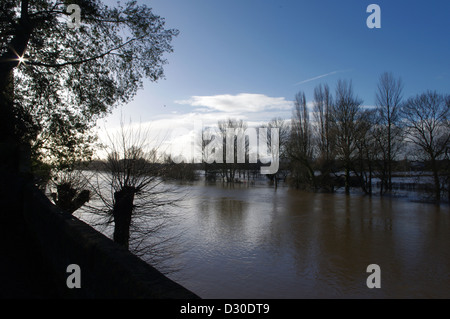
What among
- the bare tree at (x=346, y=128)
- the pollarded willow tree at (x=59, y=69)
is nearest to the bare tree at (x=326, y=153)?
the bare tree at (x=346, y=128)

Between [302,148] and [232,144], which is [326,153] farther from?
[232,144]

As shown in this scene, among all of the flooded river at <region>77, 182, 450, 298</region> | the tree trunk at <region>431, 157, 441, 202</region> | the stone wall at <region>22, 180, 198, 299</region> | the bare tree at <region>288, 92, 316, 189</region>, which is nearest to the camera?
the stone wall at <region>22, 180, 198, 299</region>

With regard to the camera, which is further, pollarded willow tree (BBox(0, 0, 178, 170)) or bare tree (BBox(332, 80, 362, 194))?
bare tree (BBox(332, 80, 362, 194))

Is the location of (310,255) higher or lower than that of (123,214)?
lower

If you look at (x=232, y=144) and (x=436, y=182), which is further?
(x=232, y=144)

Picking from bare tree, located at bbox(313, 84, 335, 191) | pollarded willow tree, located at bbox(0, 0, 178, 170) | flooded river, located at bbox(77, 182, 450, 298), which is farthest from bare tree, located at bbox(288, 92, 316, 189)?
pollarded willow tree, located at bbox(0, 0, 178, 170)

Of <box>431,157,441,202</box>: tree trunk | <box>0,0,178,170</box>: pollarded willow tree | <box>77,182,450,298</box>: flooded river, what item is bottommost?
<box>77,182,450,298</box>: flooded river

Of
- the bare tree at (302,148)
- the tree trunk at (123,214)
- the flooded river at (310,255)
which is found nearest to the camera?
the tree trunk at (123,214)

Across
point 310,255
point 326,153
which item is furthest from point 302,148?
point 310,255

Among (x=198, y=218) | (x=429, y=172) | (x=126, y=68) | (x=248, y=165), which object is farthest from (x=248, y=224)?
(x=248, y=165)

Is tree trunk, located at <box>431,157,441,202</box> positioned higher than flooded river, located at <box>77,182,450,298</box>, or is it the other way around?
tree trunk, located at <box>431,157,441,202</box>

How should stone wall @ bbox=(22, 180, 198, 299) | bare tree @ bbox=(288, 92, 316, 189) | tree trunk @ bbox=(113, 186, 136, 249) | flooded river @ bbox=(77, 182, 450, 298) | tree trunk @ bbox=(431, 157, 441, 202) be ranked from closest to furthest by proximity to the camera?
stone wall @ bbox=(22, 180, 198, 299) < tree trunk @ bbox=(113, 186, 136, 249) < flooded river @ bbox=(77, 182, 450, 298) < tree trunk @ bbox=(431, 157, 441, 202) < bare tree @ bbox=(288, 92, 316, 189)

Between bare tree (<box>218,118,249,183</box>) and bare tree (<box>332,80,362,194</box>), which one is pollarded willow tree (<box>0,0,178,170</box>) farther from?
bare tree (<box>218,118,249,183</box>)

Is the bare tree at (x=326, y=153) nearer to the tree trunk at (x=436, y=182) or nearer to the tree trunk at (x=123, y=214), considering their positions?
the tree trunk at (x=436, y=182)
